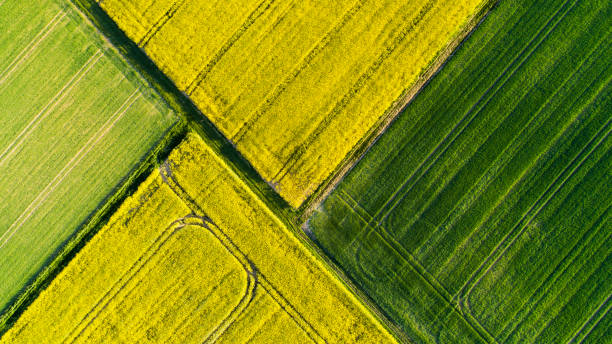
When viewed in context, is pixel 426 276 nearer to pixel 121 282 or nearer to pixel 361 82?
pixel 361 82

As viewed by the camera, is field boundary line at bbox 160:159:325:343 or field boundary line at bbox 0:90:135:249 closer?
field boundary line at bbox 160:159:325:343

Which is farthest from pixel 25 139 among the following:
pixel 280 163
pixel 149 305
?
pixel 280 163

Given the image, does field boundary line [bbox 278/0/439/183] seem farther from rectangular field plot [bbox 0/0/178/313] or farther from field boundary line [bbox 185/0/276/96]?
rectangular field plot [bbox 0/0/178/313]

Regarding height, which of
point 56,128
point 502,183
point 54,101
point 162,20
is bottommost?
point 502,183

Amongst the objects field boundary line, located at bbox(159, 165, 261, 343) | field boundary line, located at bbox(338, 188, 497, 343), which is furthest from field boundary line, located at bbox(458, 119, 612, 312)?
field boundary line, located at bbox(159, 165, 261, 343)

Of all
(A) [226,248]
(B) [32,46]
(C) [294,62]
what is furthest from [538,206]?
(B) [32,46]

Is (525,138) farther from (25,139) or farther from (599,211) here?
(25,139)
